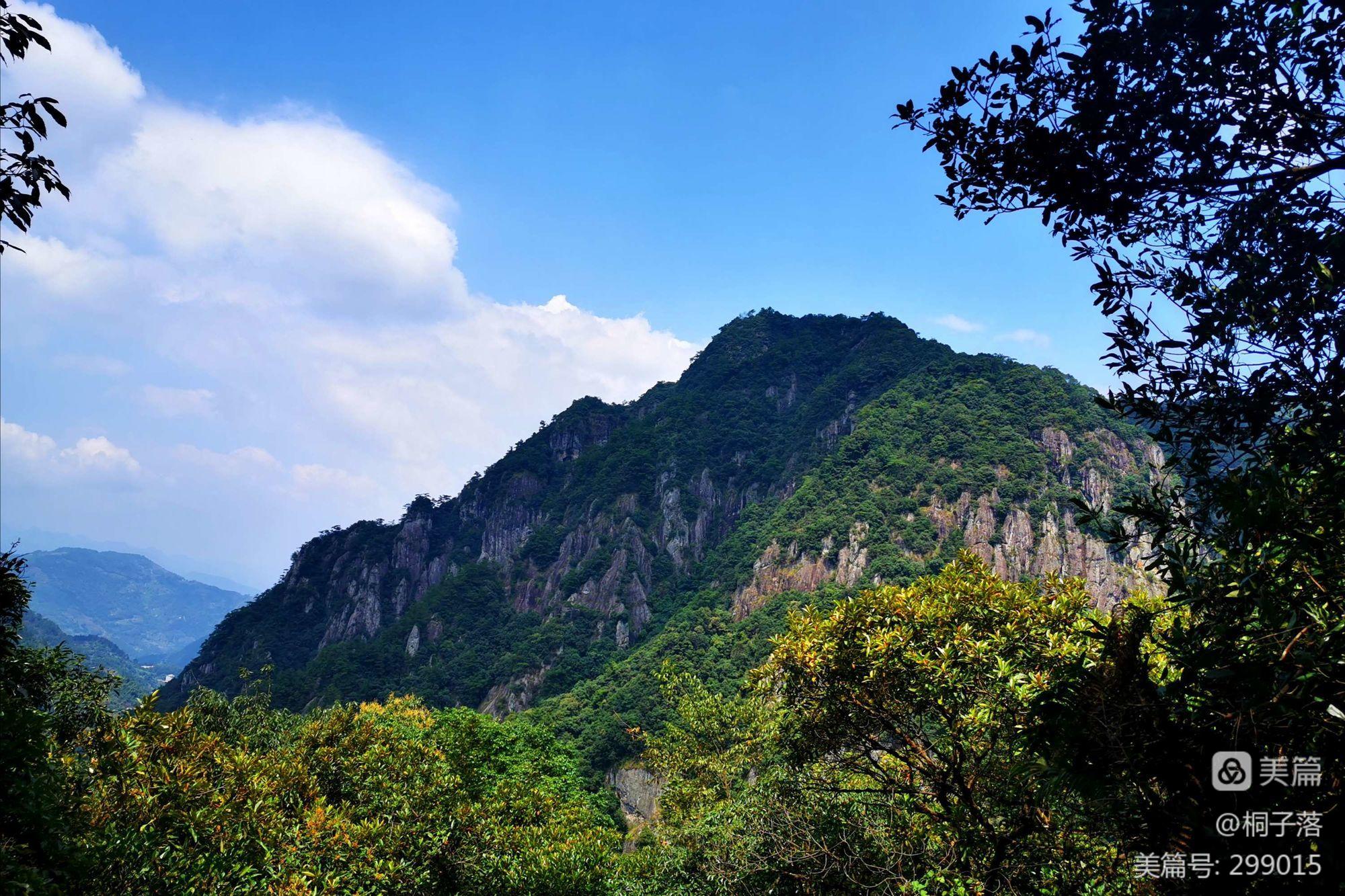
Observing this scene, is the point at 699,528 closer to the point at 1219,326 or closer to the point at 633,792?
the point at 633,792

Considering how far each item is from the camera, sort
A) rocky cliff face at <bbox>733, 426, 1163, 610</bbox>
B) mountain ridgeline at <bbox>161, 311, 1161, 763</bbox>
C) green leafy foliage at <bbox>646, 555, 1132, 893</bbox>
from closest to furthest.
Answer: green leafy foliage at <bbox>646, 555, 1132, 893</bbox> → rocky cliff face at <bbox>733, 426, 1163, 610</bbox> → mountain ridgeline at <bbox>161, 311, 1161, 763</bbox>

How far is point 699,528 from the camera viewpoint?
11456 cm

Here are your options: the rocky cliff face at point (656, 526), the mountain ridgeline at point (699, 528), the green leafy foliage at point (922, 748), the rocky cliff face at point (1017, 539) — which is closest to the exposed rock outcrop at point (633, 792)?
the mountain ridgeline at point (699, 528)

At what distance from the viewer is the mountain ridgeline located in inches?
2906

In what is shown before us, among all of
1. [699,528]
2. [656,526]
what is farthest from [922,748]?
[699,528]

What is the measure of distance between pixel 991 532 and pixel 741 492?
5038cm

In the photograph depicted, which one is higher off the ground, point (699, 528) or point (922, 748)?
point (699, 528)

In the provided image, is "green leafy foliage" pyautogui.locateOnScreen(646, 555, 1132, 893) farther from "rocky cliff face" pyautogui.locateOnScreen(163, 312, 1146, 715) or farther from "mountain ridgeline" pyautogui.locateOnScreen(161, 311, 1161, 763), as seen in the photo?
"rocky cliff face" pyautogui.locateOnScreen(163, 312, 1146, 715)

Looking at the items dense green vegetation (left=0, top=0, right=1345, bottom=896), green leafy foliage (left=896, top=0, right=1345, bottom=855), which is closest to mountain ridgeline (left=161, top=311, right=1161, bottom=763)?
dense green vegetation (left=0, top=0, right=1345, bottom=896)

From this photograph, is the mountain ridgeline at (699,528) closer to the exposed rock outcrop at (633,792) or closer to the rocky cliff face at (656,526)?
the rocky cliff face at (656,526)
